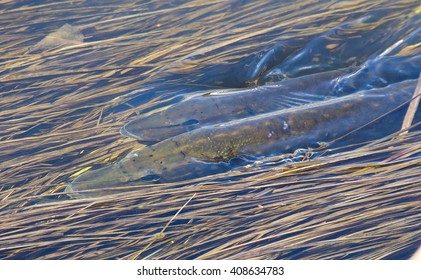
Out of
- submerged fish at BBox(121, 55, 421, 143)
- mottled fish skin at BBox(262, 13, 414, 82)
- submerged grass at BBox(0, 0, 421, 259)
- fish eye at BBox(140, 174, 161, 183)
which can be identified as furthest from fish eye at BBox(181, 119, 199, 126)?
mottled fish skin at BBox(262, 13, 414, 82)

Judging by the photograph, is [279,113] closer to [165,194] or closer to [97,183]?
[165,194]

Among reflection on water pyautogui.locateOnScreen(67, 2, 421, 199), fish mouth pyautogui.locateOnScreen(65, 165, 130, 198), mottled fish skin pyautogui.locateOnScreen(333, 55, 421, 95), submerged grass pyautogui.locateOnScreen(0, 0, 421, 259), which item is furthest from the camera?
mottled fish skin pyautogui.locateOnScreen(333, 55, 421, 95)

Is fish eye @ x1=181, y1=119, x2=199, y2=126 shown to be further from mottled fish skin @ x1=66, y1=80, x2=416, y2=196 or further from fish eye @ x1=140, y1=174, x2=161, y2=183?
fish eye @ x1=140, y1=174, x2=161, y2=183

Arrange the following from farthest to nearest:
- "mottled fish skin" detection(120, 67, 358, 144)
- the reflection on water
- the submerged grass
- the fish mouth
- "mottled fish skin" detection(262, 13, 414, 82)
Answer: "mottled fish skin" detection(262, 13, 414, 82), "mottled fish skin" detection(120, 67, 358, 144), the reflection on water, the fish mouth, the submerged grass

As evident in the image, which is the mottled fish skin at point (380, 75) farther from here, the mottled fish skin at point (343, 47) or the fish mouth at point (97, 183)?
the fish mouth at point (97, 183)

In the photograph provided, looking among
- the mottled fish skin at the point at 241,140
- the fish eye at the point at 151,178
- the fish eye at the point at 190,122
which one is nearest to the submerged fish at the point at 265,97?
the fish eye at the point at 190,122

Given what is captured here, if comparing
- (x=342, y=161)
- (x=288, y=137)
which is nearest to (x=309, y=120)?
(x=288, y=137)
